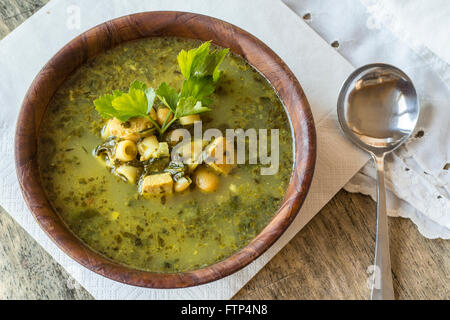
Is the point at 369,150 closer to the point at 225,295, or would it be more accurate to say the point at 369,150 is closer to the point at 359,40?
the point at 359,40

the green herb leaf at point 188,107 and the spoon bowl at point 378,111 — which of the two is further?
the spoon bowl at point 378,111

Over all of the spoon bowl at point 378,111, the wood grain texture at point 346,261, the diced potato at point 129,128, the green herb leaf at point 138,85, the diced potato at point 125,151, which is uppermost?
the green herb leaf at point 138,85

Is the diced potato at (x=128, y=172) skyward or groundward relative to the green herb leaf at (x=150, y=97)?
groundward

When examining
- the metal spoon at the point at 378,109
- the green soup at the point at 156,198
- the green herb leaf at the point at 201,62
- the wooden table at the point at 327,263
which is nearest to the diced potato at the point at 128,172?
the green soup at the point at 156,198

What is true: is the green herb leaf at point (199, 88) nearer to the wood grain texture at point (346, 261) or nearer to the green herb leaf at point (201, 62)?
the green herb leaf at point (201, 62)

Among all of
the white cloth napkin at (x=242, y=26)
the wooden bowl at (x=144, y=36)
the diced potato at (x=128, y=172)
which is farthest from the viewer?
the white cloth napkin at (x=242, y=26)

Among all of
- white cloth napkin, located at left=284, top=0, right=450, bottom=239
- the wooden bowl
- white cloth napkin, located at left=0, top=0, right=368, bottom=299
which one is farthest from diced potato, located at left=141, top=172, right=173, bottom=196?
white cloth napkin, located at left=284, top=0, right=450, bottom=239

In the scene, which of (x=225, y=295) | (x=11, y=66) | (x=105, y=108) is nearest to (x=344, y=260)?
(x=225, y=295)
